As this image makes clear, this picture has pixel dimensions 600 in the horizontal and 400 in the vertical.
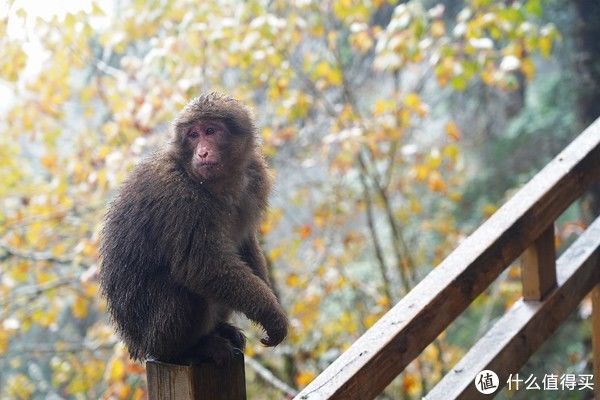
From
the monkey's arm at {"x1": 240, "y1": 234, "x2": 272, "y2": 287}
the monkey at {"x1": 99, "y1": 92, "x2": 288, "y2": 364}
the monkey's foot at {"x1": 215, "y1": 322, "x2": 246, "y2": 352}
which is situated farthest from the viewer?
the monkey's arm at {"x1": 240, "y1": 234, "x2": 272, "y2": 287}

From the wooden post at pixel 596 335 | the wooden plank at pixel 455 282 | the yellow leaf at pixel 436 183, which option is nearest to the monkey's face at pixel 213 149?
the wooden plank at pixel 455 282

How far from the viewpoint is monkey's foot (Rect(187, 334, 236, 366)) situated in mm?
1638

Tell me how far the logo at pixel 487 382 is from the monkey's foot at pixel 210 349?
1.86 feet

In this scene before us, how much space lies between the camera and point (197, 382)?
50.5 inches

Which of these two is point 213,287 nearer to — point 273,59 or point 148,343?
point 148,343

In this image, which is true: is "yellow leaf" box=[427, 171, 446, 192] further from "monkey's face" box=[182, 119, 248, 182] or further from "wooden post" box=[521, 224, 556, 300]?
"wooden post" box=[521, 224, 556, 300]

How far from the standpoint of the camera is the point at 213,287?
1.90 metres

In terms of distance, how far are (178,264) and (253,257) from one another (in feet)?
1.34

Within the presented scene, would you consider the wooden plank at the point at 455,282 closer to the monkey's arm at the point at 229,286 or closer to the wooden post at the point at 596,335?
the wooden post at the point at 596,335

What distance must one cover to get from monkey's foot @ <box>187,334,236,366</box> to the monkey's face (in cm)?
46

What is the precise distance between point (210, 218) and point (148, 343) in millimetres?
366

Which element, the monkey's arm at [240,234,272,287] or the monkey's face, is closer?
the monkey's face

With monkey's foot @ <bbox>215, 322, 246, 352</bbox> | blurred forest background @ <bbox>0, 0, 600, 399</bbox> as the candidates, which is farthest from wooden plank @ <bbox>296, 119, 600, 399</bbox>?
blurred forest background @ <bbox>0, 0, 600, 399</bbox>

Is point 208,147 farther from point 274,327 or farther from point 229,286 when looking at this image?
point 274,327
